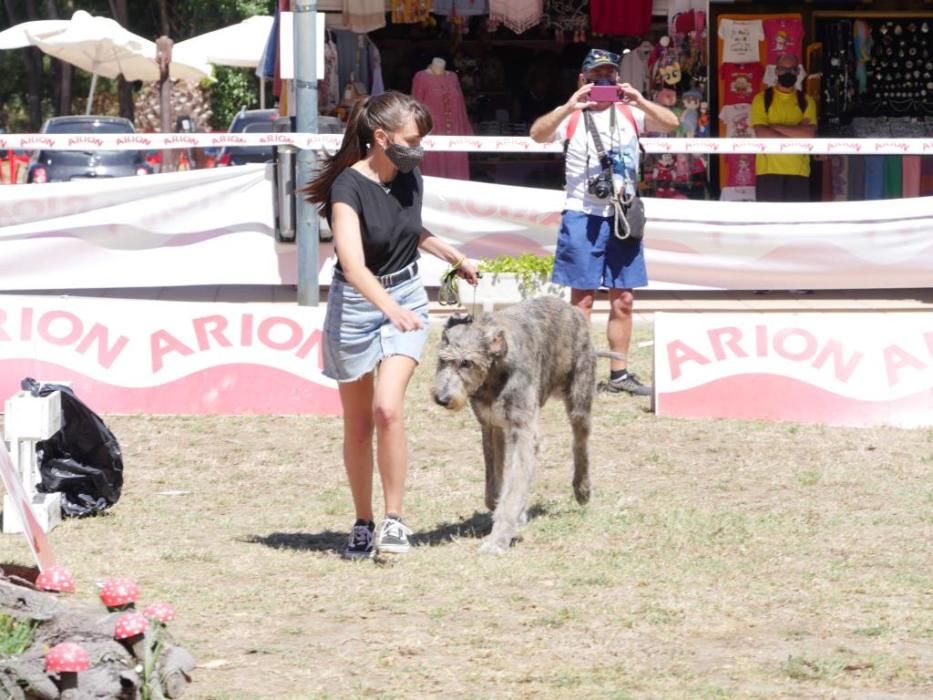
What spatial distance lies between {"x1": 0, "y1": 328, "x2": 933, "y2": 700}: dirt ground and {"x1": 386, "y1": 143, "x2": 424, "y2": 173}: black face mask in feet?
5.21

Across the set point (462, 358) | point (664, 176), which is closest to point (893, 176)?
point (664, 176)

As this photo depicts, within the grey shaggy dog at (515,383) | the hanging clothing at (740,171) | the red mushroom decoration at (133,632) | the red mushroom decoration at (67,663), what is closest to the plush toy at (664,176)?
the hanging clothing at (740,171)

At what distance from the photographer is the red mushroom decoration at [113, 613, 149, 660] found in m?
4.96

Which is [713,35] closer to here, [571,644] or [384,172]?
[384,172]

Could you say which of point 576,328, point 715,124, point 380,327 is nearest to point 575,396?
point 576,328

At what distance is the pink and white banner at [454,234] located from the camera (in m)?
14.0

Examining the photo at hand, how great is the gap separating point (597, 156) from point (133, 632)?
5.88 m

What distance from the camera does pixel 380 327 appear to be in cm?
672

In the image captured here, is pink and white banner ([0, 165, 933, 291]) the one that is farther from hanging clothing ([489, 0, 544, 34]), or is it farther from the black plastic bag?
the black plastic bag

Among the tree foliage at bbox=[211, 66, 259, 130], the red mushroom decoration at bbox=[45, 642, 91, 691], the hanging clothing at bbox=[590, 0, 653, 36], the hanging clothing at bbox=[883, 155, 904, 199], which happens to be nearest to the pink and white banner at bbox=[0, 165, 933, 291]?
the hanging clothing at bbox=[883, 155, 904, 199]

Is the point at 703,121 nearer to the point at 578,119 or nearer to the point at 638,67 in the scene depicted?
the point at 638,67

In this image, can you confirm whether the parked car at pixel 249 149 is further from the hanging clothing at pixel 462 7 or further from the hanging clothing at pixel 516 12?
the hanging clothing at pixel 516 12

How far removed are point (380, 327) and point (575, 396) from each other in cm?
149

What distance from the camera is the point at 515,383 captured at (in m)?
7.10
